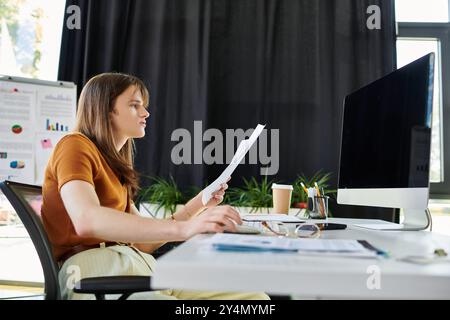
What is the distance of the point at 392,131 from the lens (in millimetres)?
1202

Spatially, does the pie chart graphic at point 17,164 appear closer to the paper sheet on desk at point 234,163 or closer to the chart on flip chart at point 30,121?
the chart on flip chart at point 30,121

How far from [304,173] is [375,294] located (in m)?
2.61

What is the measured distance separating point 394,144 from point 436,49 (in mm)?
2400

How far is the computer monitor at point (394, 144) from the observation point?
1.04 meters

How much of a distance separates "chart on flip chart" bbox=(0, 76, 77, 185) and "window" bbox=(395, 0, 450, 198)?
2495 mm

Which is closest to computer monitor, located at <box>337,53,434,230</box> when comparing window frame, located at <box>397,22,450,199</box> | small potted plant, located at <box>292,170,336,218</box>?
small potted plant, located at <box>292,170,336,218</box>

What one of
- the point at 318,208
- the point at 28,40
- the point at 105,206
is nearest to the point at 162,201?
the point at 318,208

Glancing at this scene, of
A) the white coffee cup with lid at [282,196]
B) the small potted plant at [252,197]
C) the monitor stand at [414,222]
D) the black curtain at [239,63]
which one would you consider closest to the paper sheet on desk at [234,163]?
the monitor stand at [414,222]

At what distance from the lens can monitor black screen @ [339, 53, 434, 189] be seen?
1038 mm

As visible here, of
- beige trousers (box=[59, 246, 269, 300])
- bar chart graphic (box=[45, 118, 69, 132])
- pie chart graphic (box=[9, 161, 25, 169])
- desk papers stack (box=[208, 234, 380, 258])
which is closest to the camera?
desk papers stack (box=[208, 234, 380, 258])

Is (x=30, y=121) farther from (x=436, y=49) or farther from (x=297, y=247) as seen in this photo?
(x=436, y=49)

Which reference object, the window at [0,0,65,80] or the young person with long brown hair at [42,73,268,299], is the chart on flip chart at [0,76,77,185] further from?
the young person with long brown hair at [42,73,268,299]
